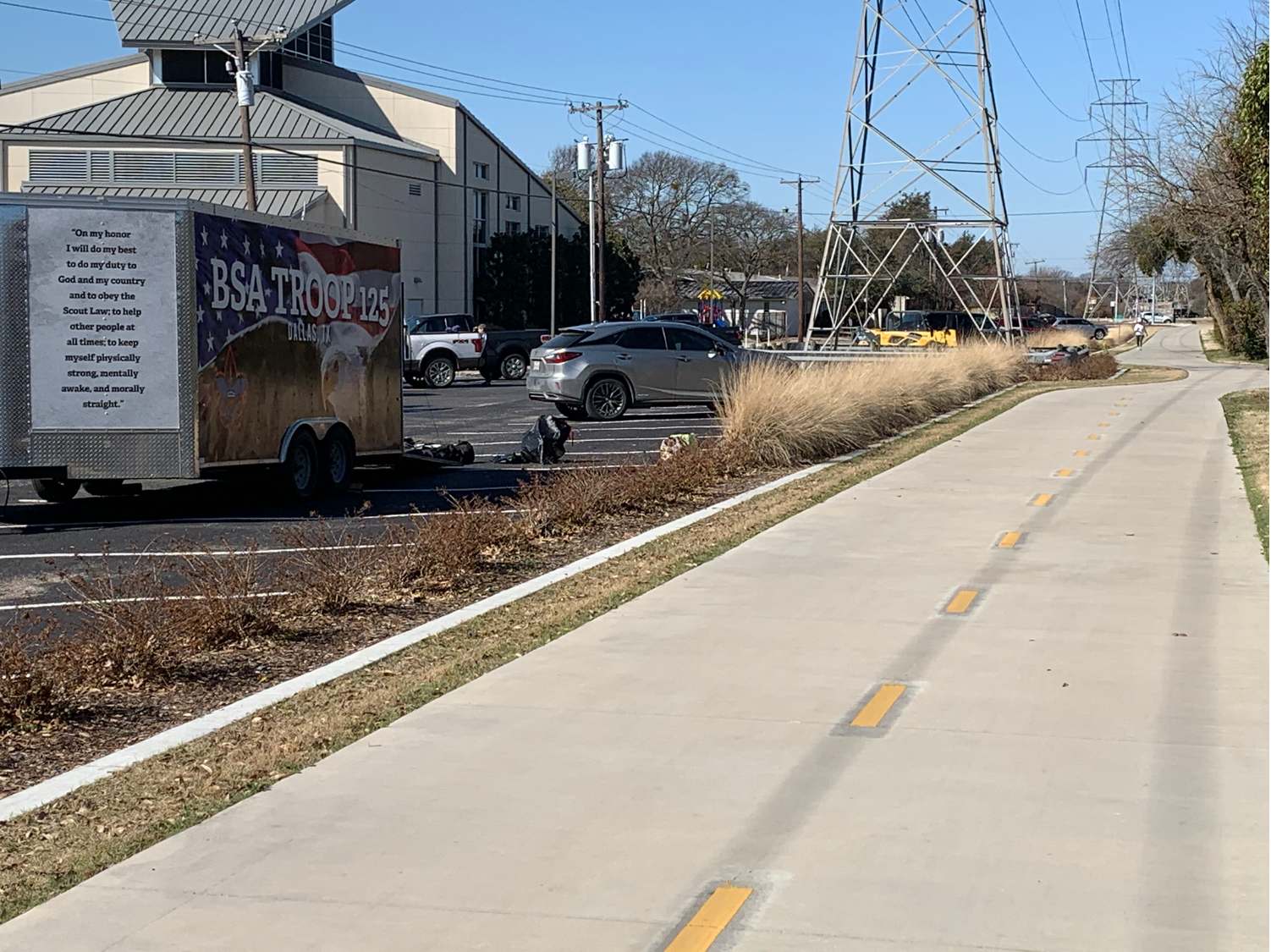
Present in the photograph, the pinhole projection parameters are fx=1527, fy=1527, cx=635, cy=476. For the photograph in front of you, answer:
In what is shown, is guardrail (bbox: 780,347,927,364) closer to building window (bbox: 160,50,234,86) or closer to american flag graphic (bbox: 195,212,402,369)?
american flag graphic (bbox: 195,212,402,369)

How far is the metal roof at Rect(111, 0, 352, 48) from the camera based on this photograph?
5584 cm

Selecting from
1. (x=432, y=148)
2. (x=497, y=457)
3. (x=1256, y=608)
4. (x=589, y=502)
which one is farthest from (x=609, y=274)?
(x=1256, y=608)

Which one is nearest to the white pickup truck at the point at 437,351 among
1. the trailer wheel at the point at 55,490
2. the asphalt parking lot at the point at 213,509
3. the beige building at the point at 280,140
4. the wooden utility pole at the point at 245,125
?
the wooden utility pole at the point at 245,125

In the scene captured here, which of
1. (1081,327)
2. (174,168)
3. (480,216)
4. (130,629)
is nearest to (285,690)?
(130,629)

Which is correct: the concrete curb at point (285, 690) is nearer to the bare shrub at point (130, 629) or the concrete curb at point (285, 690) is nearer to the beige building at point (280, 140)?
the bare shrub at point (130, 629)

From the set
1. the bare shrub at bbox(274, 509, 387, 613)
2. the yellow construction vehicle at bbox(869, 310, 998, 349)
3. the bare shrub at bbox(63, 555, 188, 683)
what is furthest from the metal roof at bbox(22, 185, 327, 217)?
the bare shrub at bbox(63, 555, 188, 683)

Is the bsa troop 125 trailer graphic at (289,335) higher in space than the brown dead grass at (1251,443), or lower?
higher

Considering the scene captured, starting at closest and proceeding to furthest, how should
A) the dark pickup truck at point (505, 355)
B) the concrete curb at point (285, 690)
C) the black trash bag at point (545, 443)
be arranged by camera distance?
the concrete curb at point (285, 690) < the black trash bag at point (545, 443) < the dark pickup truck at point (505, 355)

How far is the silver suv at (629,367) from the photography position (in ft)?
82.9

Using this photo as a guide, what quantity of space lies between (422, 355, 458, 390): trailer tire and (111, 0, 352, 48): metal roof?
844 inches

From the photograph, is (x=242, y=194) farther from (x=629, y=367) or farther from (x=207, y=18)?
(x=629, y=367)

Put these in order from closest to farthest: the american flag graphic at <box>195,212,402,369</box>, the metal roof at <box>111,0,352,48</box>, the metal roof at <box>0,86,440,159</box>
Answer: the american flag graphic at <box>195,212,402,369</box> < the metal roof at <box>0,86,440,159</box> < the metal roof at <box>111,0,352,48</box>

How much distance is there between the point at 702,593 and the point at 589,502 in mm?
3523

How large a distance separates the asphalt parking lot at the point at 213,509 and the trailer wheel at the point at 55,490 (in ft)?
0.34
